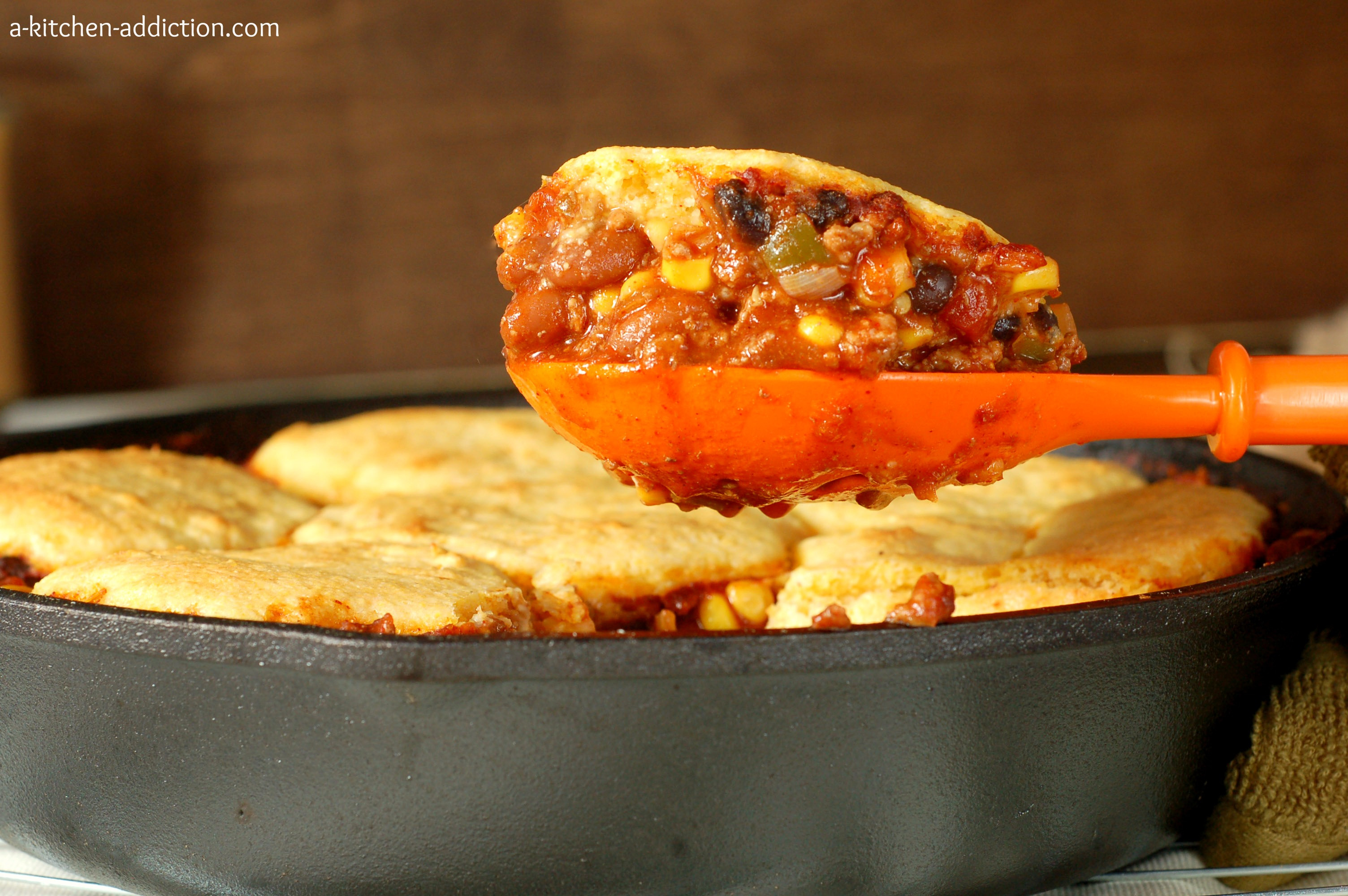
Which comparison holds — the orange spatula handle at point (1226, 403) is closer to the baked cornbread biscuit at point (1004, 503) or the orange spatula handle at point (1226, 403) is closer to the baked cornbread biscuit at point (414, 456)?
the baked cornbread biscuit at point (1004, 503)

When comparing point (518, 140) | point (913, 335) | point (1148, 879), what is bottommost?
point (1148, 879)

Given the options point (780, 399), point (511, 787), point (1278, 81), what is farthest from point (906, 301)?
point (1278, 81)

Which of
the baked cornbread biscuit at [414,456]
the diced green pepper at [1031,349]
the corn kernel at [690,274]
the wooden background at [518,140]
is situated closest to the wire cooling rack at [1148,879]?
the diced green pepper at [1031,349]

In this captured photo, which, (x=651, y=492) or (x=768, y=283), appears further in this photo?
(x=651, y=492)

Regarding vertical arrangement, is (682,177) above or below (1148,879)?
above

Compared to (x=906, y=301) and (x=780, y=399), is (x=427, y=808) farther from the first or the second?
(x=906, y=301)

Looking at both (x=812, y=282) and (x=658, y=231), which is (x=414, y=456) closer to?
(x=658, y=231)

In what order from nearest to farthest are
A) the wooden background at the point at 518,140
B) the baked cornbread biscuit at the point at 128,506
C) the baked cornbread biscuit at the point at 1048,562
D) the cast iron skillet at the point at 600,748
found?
the cast iron skillet at the point at 600,748
the baked cornbread biscuit at the point at 1048,562
the baked cornbread biscuit at the point at 128,506
the wooden background at the point at 518,140

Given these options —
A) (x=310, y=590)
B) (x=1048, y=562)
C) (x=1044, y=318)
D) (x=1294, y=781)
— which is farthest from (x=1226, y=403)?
(x=310, y=590)
